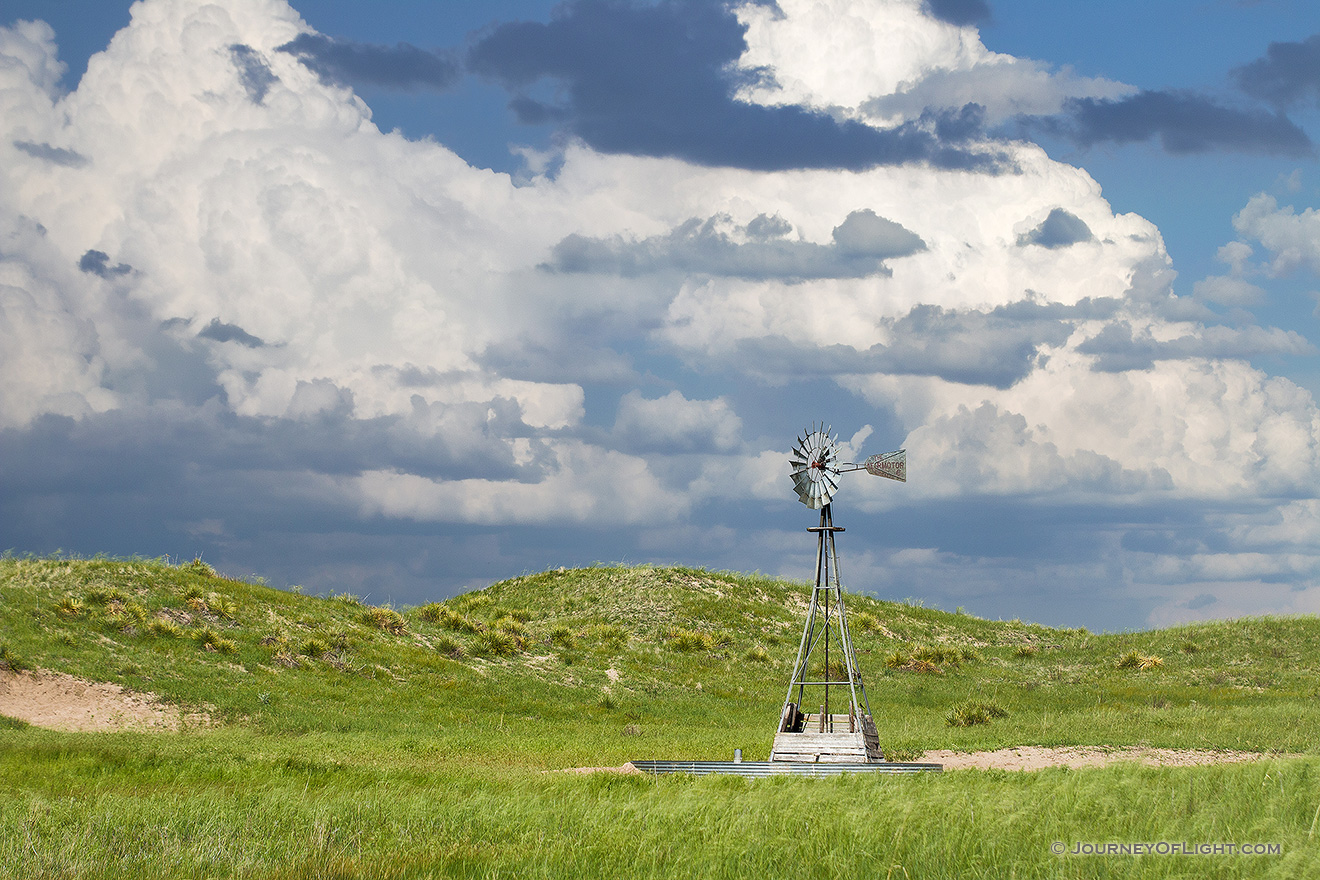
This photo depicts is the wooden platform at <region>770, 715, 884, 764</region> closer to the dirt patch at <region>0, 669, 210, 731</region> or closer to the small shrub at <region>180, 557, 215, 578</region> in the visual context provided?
the dirt patch at <region>0, 669, 210, 731</region>

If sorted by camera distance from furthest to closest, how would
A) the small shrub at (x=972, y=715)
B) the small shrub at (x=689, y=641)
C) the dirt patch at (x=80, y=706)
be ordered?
the small shrub at (x=689, y=641) → the small shrub at (x=972, y=715) → the dirt patch at (x=80, y=706)

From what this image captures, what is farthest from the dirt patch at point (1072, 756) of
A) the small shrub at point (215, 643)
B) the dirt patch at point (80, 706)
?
the small shrub at point (215, 643)

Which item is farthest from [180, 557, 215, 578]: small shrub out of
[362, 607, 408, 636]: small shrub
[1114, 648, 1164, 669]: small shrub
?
[1114, 648, 1164, 669]: small shrub

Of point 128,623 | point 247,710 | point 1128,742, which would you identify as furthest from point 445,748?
point 1128,742

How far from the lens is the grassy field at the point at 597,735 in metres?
11.4

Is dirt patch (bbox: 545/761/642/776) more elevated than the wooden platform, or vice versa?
the wooden platform

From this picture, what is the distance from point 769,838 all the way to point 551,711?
2257cm

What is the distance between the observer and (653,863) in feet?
35.4

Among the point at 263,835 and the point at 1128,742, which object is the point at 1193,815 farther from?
the point at 1128,742

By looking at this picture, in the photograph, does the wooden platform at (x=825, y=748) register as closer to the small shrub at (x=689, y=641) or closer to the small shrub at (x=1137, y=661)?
the small shrub at (x=689, y=641)

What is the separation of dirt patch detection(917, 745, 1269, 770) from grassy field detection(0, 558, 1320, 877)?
3.02 feet

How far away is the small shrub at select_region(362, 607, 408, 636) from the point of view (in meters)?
40.5

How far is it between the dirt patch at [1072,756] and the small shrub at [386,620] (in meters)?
24.3

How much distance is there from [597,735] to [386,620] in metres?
14.9
